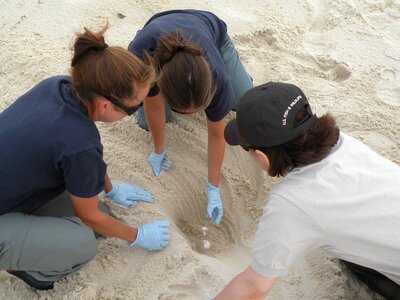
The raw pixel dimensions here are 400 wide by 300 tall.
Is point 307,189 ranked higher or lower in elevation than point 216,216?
higher

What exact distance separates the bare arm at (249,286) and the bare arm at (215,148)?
893 millimetres

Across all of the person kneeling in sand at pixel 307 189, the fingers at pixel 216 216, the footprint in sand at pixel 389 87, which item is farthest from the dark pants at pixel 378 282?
the footprint in sand at pixel 389 87

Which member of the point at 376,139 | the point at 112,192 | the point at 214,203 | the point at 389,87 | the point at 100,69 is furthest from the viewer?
the point at 389,87

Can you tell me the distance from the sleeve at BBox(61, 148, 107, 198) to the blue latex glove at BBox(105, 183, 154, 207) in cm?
60

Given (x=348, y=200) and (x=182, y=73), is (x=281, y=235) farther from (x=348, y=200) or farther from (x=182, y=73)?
(x=182, y=73)

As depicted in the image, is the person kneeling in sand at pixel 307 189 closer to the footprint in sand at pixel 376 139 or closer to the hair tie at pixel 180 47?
the hair tie at pixel 180 47

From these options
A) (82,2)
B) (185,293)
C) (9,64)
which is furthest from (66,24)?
(185,293)

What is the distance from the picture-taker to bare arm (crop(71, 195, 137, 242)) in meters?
1.58

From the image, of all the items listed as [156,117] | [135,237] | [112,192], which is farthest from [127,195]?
[156,117]

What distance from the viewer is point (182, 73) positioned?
5.13ft

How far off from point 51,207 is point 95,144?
1.86ft

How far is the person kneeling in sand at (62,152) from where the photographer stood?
1371mm

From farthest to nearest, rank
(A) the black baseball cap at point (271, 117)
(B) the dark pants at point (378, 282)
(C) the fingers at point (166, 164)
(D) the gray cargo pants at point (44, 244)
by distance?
(C) the fingers at point (166, 164) → (B) the dark pants at point (378, 282) → (D) the gray cargo pants at point (44, 244) → (A) the black baseball cap at point (271, 117)

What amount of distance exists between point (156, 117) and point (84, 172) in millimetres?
805
